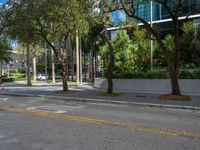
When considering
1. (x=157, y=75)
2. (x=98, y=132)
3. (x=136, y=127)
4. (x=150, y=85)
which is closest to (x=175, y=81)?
(x=157, y=75)

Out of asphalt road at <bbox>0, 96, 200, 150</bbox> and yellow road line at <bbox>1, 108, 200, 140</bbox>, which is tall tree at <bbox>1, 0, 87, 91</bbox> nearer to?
yellow road line at <bbox>1, 108, 200, 140</bbox>

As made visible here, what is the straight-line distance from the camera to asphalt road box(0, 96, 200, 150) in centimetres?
643

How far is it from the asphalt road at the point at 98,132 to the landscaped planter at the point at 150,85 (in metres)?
8.49

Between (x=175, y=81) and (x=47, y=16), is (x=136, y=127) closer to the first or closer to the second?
(x=175, y=81)

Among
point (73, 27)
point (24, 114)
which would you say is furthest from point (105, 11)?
point (24, 114)

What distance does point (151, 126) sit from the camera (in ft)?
28.1

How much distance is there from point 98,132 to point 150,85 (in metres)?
13.1

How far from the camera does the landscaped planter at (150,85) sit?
18455 millimetres

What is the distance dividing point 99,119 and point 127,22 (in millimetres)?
10754

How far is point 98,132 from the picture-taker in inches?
307

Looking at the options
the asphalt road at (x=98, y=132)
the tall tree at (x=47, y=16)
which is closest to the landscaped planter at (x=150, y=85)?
the tall tree at (x=47, y=16)

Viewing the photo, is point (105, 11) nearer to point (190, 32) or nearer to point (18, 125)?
point (18, 125)

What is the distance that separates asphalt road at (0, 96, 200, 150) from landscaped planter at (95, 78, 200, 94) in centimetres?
849

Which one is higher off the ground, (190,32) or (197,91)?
(190,32)
